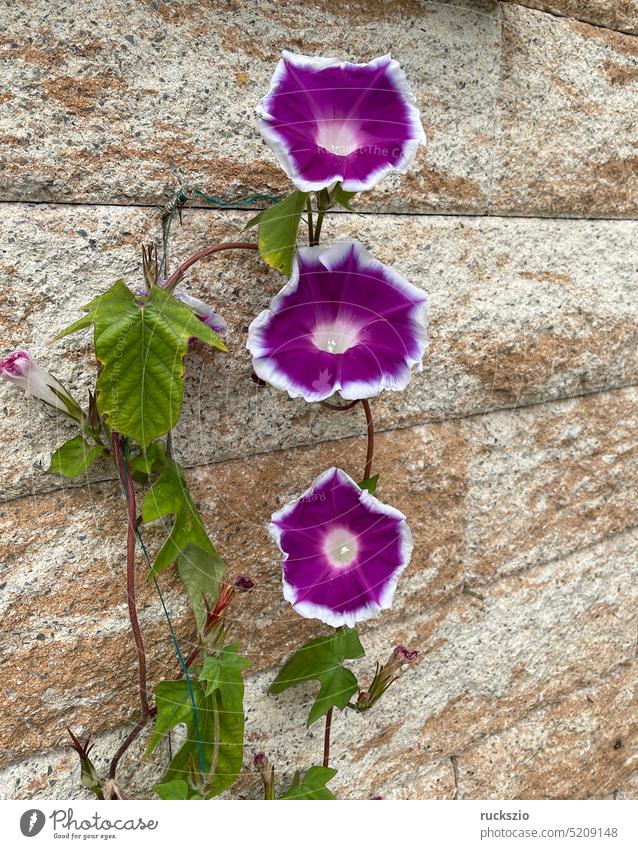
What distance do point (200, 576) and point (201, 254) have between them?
0.33 meters

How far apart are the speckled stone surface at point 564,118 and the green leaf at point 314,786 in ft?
2.38

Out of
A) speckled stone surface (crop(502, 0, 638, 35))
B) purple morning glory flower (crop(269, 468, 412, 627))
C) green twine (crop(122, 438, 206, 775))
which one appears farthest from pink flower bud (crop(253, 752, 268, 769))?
speckled stone surface (crop(502, 0, 638, 35))

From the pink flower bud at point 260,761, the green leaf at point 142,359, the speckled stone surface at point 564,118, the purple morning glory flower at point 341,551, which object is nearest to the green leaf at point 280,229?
the green leaf at point 142,359

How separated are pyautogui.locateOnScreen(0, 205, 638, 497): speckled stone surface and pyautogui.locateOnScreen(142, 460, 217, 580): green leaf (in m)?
0.04

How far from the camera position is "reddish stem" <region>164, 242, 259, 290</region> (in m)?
0.71

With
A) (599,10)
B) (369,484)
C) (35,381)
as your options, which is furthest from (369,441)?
(599,10)

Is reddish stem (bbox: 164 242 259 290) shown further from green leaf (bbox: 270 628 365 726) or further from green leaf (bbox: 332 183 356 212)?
green leaf (bbox: 270 628 365 726)

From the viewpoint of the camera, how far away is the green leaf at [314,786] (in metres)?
0.89

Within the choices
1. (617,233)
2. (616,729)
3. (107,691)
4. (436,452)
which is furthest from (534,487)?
(107,691)

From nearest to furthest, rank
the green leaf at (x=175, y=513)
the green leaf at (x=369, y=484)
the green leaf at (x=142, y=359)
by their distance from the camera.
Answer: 1. the green leaf at (x=142, y=359)
2. the green leaf at (x=175, y=513)
3. the green leaf at (x=369, y=484)

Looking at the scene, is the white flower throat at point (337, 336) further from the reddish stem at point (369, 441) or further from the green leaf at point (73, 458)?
the green leaf at point (73, 458)

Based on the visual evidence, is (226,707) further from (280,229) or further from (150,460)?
(280,229)

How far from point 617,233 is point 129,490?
2.61ft

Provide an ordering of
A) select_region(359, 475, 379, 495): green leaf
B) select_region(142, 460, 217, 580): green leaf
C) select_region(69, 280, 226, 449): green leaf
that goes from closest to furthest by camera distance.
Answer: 1. select_region(69, 280, 226, 449): green leaf
2. select_region(142, 460, 217, 580): green leaf
3. select_region(359, 475, 379, 495): green leaf
